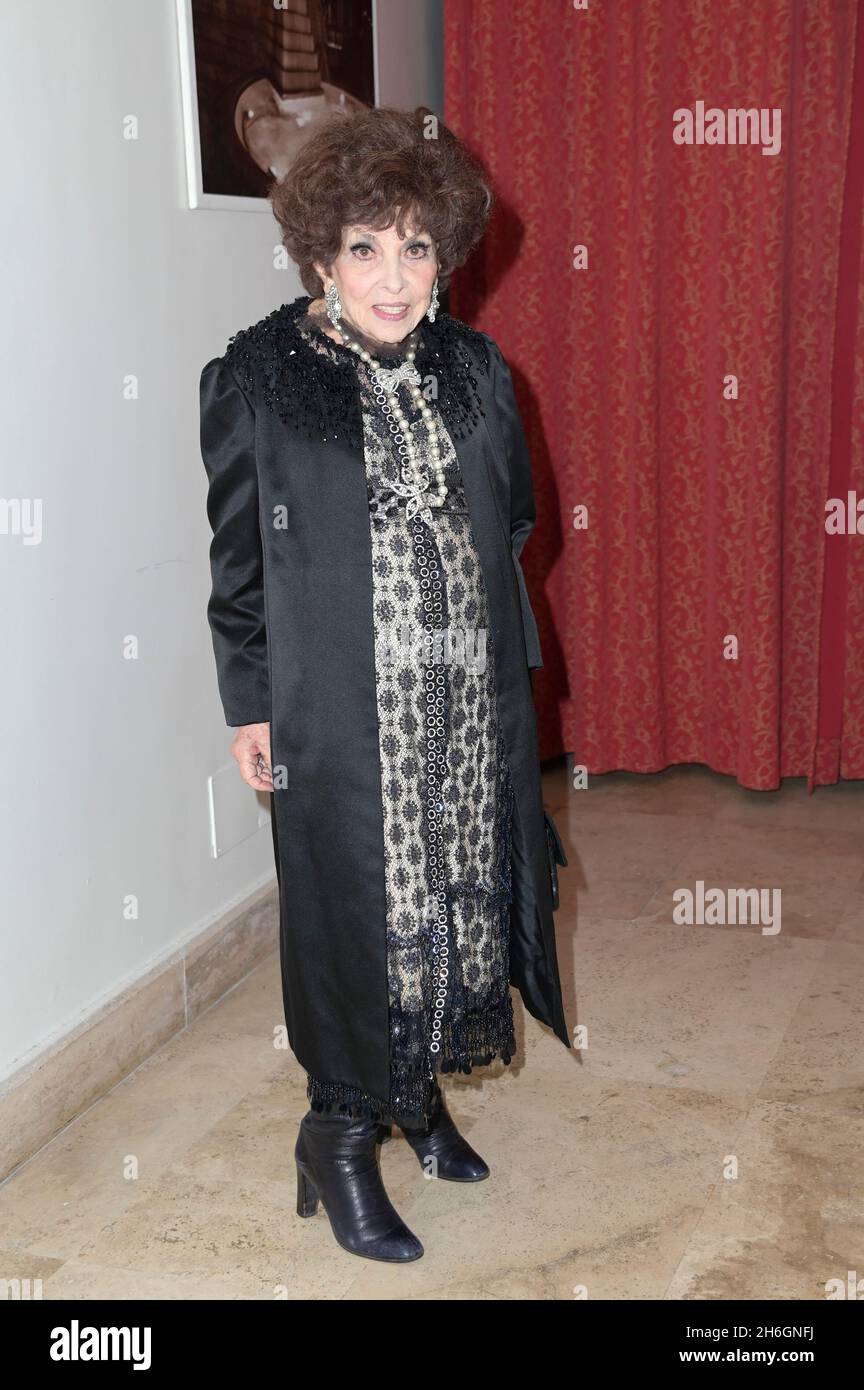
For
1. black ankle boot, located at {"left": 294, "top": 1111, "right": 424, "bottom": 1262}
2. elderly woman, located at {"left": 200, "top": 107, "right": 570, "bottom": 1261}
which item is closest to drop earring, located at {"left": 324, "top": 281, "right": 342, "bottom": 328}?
elderly woman, located at {"left": 200, "top": 107, "right": 570, "bottom": 1261}

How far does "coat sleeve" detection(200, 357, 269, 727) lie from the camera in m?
1.85

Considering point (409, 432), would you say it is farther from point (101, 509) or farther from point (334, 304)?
point (101, 509)

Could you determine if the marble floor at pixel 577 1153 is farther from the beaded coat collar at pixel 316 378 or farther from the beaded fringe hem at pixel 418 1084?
the beaded coat collar at pixel 316 378

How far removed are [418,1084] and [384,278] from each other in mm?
1103

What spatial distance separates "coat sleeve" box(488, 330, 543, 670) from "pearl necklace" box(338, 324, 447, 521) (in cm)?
16

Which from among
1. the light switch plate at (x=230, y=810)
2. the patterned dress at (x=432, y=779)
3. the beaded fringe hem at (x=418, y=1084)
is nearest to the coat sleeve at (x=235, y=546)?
the patterned dress at (x=432, y=779)

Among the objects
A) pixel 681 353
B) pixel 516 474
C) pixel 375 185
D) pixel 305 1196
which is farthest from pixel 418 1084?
pixel 681 353

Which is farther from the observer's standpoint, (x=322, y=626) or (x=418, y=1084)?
(x=418, y=1084)

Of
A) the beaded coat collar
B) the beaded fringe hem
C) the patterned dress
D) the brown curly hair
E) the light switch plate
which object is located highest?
the brown curly hair

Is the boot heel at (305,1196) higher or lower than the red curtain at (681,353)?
lower

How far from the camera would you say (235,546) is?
1.88m

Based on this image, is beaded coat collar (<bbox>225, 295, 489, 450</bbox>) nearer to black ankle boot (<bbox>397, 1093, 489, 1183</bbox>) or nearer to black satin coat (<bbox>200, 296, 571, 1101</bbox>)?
black satin coat (<bbox>200, 296, 571, 1101</bbox>)

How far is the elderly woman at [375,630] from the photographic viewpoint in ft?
6.05
